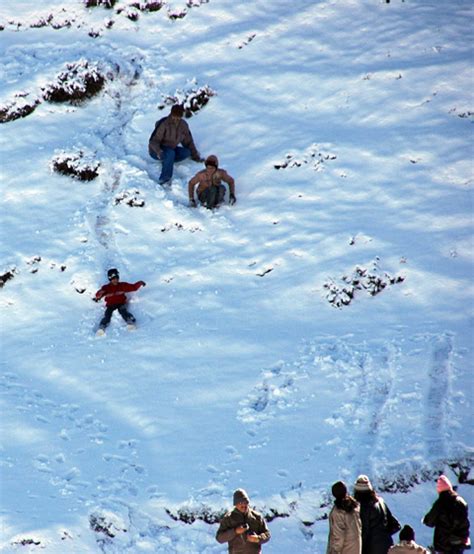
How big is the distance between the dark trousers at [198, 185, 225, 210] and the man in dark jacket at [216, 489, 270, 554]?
865cm

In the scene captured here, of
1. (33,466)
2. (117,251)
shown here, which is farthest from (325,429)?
(117,251)

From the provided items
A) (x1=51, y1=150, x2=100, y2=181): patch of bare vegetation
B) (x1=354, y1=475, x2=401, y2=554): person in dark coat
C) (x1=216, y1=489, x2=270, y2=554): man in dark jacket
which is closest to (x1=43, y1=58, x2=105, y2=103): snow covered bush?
(x1=51, y1=150, x2=100, y2=181): patch of bare vegetation

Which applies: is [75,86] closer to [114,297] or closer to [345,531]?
[114,297]

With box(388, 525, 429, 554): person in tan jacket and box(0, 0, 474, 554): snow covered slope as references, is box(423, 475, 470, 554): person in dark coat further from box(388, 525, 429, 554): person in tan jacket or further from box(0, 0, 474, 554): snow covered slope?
box(0, 0, 474, 554): snow covered slope

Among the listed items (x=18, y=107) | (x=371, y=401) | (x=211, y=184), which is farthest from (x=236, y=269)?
(x=18, y=107)

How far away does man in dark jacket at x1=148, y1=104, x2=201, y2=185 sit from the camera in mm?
17141

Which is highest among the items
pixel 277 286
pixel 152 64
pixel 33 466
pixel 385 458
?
pixel 152 64

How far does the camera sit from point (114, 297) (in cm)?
1476

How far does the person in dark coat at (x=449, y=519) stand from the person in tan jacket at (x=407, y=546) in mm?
485

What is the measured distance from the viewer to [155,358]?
14008mm

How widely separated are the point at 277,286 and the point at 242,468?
4.17 meters

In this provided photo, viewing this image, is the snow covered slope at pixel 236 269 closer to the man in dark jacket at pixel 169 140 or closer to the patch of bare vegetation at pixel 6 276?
the patch of bare vegetation at pixel 6 276

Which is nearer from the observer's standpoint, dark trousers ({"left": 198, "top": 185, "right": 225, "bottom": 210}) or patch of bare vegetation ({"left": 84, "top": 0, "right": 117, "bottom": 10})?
dark trousers ({"left": 198, "top": 185, "right": 225, "bottom": 210})

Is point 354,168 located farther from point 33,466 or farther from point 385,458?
point 33,466
